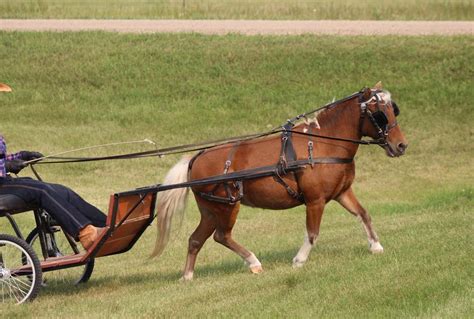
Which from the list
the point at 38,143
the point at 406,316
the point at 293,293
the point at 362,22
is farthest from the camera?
the point at 362,22

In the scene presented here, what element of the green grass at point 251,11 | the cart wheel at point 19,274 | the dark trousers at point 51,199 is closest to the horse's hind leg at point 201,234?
the dark trousers at point 51,199

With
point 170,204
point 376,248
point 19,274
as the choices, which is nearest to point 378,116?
point 376,248

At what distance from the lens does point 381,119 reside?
11367 millimetres

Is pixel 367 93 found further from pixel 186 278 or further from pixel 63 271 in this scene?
pixel 63 271

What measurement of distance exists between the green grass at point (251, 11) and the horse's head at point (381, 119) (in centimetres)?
2195

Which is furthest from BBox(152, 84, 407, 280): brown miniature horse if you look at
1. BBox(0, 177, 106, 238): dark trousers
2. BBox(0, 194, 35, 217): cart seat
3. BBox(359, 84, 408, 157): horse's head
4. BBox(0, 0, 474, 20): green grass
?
BBox(0, 0, 474, 20): green grass

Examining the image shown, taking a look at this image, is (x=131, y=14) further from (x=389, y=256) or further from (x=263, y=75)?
(x=389, y=256)

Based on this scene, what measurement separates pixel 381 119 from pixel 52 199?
11.7ft

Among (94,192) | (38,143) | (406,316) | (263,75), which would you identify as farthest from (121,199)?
(263,75)

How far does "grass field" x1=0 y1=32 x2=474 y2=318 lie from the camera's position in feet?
32.2

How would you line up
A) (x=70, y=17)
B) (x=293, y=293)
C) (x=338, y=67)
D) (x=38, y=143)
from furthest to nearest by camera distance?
(x=70, y=17) < (x=338, y=67) < (x=38, y=143) < (x=293, y=293)

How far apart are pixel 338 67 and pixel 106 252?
15444 millimetres

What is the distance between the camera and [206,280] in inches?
444

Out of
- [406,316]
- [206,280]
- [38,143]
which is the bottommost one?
[38,143]
